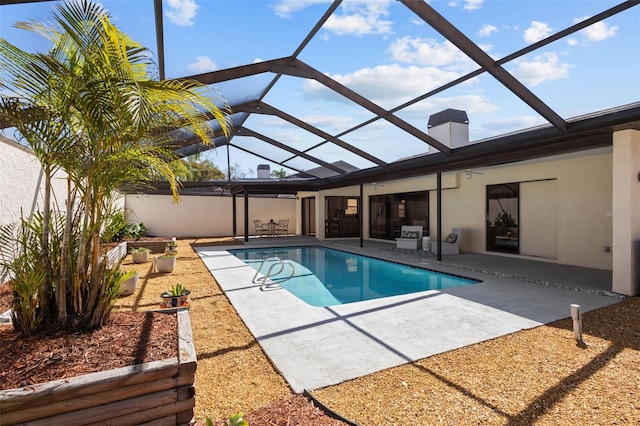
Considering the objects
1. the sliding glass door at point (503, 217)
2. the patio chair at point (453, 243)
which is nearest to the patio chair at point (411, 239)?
the patio chair at point (453, 243)

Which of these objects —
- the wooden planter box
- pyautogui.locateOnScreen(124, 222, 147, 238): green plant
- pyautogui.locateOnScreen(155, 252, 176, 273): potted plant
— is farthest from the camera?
pyautogui.locateOnScreen(124, 222, 147, 238): green plant

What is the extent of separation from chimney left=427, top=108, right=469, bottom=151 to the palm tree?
6.95 m

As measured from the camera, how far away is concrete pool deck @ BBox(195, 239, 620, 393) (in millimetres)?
3393

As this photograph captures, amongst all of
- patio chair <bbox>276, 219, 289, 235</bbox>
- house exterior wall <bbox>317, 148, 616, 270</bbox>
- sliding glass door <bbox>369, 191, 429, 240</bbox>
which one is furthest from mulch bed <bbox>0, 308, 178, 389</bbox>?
patio chair <bbox>276, 219, 289, 235</bbox>

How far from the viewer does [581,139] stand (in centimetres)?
612

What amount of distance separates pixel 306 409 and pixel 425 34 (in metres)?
5.62

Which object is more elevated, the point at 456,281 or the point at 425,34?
the point at 425,34

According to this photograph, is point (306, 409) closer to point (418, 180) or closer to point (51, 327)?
point (51, 327)

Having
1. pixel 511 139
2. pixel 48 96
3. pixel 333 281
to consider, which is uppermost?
pixel 511 139

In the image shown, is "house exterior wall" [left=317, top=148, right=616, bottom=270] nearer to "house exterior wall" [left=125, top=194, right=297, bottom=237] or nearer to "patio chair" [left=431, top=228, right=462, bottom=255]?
"patio chair" [left=431, top=228, right=462, bottom=255]

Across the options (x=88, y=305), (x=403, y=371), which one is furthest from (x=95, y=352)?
(x=403, y=371)

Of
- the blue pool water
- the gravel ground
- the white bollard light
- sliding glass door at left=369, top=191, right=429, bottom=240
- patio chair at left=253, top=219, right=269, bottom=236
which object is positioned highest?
sliding glass door at left=369, top=191, right=429, bottom=240

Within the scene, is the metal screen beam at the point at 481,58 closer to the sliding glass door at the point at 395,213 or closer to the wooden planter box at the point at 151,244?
the sliding glass door at the point at 395,213

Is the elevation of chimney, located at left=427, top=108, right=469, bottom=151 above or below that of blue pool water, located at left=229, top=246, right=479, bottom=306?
above
